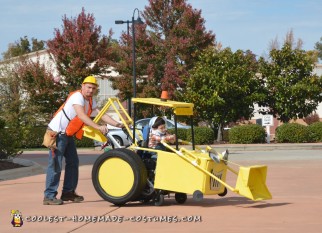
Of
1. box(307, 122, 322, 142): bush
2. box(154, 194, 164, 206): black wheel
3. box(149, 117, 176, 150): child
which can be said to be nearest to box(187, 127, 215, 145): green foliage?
box(307, 122, 322, 142): bush

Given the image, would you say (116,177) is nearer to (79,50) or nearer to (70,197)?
(70,197)

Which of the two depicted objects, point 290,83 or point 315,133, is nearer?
point 315,133

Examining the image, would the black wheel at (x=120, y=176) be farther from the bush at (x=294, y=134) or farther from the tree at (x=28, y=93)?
the tree at (x=28, y=93)

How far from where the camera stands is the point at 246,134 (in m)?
37.7

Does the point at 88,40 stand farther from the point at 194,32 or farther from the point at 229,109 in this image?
the point at 229,109

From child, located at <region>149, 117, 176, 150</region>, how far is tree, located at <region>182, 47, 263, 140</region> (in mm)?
27224

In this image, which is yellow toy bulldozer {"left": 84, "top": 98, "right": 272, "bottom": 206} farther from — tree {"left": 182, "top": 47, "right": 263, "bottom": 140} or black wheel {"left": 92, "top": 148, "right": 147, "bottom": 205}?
tree {"left": 182, "top": 47, "right": 263, "bottom": 140}

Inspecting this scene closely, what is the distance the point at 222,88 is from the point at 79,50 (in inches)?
413

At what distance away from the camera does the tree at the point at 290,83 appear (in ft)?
132

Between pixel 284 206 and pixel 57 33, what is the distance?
1475 inches

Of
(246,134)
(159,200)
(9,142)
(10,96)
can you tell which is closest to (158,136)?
(159,200)

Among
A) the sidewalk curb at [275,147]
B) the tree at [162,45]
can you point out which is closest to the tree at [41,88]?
the tree at [162,45]

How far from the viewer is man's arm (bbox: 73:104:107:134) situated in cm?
1143

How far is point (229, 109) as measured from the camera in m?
40.3
